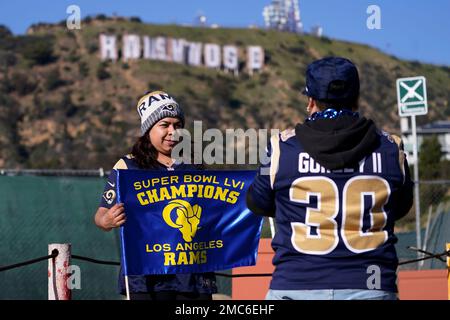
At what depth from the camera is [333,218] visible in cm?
365

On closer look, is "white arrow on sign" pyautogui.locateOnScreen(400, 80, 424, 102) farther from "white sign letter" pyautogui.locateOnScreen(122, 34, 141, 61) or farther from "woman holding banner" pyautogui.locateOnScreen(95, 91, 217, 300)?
"white sign letter" pyautogui.locateOnScreen(122, 34, 141, 61)

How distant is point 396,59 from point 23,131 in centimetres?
4910

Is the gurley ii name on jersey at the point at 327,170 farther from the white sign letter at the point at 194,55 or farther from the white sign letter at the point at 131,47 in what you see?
the white sign letter at the point at 194,55

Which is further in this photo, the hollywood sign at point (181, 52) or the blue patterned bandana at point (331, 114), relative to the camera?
the hollywood sign at point (181, 52)

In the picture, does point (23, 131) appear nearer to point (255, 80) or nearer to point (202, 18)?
point (255, 80)

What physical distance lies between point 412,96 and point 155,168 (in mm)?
9950

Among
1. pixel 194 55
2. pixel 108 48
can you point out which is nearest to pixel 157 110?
pixel 108 48

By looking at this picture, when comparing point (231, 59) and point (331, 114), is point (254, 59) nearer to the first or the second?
point (231, 59)

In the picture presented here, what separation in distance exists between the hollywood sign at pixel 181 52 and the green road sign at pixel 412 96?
257 ft

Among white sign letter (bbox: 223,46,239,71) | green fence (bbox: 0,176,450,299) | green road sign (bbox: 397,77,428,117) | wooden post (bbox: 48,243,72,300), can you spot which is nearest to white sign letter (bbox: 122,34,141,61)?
white sign letter (bbox: 223,46,239,71)

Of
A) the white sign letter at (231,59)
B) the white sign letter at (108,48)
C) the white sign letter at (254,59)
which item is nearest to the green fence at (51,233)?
the white sign letter at (108,48)

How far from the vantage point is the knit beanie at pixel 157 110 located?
18.7 ft

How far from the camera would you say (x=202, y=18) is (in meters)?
108
